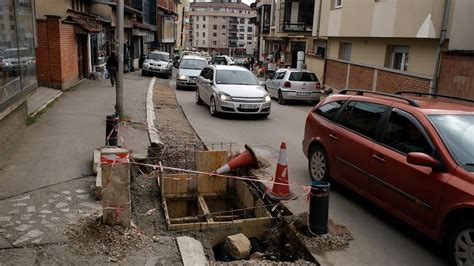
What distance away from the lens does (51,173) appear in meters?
6.98

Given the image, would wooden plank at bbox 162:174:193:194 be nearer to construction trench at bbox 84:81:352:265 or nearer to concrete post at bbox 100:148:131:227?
construction trench at bbox 84:81:352:265

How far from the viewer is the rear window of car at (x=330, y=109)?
722 centimetres

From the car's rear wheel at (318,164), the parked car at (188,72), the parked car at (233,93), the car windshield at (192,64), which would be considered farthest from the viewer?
the car windshield at (192,64)

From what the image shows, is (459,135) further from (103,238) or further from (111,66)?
(111,66)

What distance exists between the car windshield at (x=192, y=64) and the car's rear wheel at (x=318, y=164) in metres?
17.3

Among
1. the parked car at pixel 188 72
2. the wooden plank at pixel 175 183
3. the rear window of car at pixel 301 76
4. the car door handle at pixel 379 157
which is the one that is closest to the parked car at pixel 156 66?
the parked car at pixel 188 72

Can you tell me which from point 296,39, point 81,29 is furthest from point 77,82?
point 296,39

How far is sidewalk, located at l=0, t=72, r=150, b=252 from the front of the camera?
5035 millimetres

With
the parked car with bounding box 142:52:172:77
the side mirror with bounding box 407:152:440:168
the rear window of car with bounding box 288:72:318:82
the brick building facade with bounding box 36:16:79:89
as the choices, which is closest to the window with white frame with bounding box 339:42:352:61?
the rear window of car with bounding box 288:72:318:82

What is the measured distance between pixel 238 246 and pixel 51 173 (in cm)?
349

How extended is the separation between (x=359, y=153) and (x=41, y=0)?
1518cm

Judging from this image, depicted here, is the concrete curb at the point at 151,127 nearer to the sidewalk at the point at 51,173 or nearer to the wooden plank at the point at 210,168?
the sidewalk at the point at 51,173

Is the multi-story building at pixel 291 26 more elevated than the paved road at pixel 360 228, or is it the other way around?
the multi-story building at pixel 291 26

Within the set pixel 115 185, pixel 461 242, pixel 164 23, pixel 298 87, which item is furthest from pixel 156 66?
pixel 164 23
